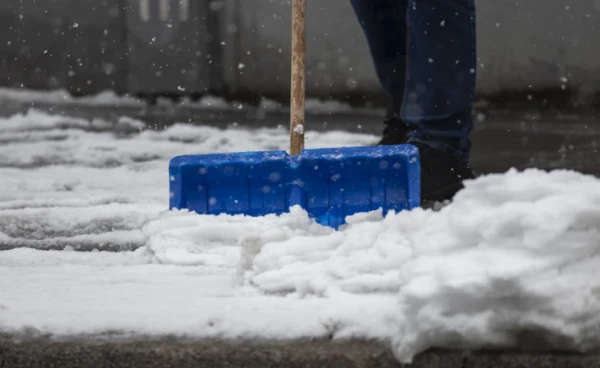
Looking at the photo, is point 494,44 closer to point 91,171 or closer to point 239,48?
point 239,48

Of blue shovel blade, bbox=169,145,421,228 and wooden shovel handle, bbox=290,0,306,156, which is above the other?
wooden shovel handle, bbox=290,0,306,156

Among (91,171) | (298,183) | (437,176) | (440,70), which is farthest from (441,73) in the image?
(91,171)

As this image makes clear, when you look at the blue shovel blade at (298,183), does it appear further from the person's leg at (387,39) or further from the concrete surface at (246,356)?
the person's leg at (387,39)

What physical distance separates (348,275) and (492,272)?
0.36m

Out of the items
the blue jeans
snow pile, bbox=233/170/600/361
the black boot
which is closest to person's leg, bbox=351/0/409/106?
the blue jeans

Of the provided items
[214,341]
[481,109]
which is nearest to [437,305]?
[214,341]

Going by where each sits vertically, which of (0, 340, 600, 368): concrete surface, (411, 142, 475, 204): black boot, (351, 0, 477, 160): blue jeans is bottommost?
(0, 340, 600, 368): concrete surface

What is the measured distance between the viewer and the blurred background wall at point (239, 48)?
24.1 feet

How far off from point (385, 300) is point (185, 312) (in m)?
0.34

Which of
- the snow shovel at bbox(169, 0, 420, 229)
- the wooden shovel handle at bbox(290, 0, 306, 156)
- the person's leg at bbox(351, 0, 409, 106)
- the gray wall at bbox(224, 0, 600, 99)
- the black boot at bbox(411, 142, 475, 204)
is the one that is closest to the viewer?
the snow shovel at bbox(169, 0, 420, 229)

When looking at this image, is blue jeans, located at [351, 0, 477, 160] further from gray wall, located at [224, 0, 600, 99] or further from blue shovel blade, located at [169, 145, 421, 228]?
gray wall, located at [224, 0, 600, 99]

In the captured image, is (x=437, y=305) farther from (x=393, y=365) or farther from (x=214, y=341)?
(x=214, y=341)

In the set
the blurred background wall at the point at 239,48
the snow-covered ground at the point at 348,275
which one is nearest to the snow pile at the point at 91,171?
the snow-covered ground at the point at 348,275

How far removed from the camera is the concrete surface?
4.60 feet
